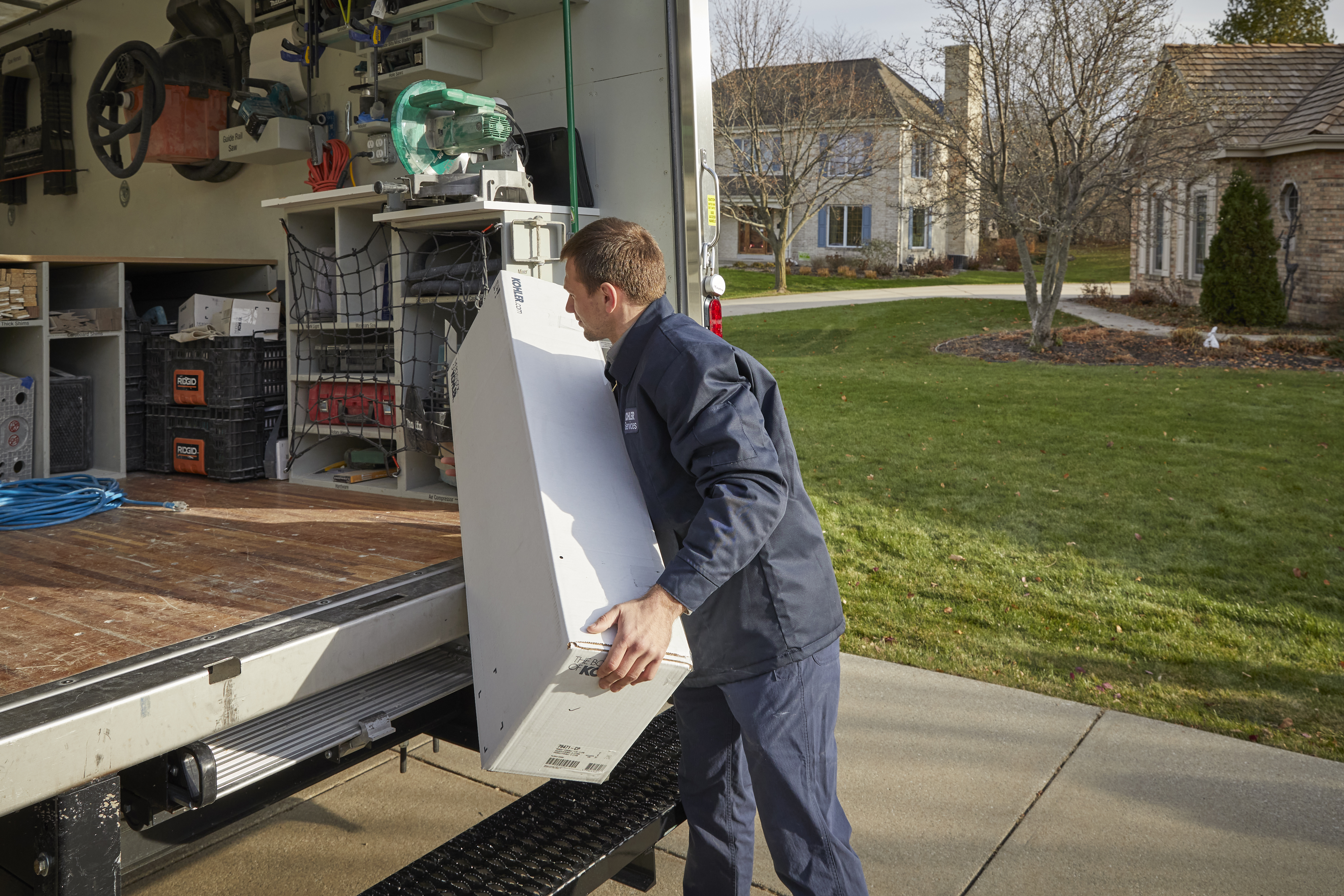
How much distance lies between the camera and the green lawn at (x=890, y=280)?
26.6m

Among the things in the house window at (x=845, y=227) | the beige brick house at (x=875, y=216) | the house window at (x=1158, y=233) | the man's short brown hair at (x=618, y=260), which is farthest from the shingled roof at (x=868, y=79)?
the man's short brown hair at (x=618, y=260)

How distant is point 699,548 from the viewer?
1886mm

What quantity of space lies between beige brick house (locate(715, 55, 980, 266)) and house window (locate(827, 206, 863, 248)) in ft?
0.07

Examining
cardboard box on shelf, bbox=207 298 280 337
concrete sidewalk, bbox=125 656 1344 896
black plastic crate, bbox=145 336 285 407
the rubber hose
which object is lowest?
concrete sidewalk, bbox=125 656 1344 896

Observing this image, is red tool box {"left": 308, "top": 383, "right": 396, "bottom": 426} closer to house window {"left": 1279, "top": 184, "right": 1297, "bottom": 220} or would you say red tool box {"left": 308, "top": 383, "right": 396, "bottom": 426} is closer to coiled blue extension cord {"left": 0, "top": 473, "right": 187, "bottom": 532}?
coiled blue extension cord {"left": 0, "top": 473, "right": 187, "bottom": 532}

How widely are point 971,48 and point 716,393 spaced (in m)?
13.4

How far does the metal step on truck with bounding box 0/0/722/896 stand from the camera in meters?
1.89

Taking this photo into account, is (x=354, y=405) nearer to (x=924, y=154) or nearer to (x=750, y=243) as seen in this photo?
(x=924, y=154)

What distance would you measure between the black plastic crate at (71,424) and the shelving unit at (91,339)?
2cm

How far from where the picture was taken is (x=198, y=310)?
425 cm

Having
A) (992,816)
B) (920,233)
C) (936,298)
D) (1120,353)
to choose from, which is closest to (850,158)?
(920,233)

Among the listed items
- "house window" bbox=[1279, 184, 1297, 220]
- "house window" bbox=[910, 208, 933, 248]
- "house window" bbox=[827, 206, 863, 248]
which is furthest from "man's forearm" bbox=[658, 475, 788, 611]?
"house window" bbox=[827, 206, 863, 248]

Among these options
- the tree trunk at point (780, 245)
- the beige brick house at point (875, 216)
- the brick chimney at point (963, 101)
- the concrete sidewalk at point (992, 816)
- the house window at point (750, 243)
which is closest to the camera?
the concrete sidewalk at point (992, 816)

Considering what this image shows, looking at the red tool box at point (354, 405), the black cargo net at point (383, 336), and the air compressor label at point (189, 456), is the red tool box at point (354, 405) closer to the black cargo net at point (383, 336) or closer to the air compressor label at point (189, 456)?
the black cargo net at point (383, 336)
